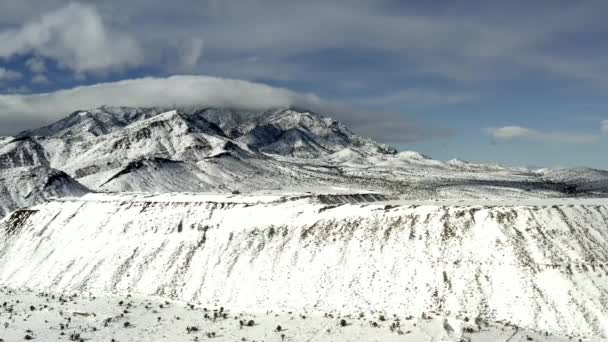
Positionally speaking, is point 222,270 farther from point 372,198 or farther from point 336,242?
point 372,198

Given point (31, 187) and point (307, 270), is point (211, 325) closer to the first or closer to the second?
point (307, 270)

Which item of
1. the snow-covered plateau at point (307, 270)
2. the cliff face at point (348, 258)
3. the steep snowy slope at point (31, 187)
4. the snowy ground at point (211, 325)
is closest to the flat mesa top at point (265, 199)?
the snow-covered plateau at point (307, 270)

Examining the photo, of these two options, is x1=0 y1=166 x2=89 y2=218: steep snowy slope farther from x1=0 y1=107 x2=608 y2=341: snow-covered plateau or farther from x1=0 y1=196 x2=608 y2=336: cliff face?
x1=0 y1=196 x2=608 y2=336: cliff face

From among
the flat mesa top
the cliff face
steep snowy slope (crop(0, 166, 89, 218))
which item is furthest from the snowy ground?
steep snowy slope (crop(0, 166, 89, 218))

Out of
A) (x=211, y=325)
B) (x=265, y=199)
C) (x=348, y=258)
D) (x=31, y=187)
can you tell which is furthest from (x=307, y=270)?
(x=31, y=187)

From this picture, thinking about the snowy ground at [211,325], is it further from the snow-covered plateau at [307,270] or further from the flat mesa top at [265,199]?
the flat mesa top at [265,199]

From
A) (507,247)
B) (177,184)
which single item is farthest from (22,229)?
(177,184)

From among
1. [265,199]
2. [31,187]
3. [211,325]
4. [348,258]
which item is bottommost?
[31,187]
